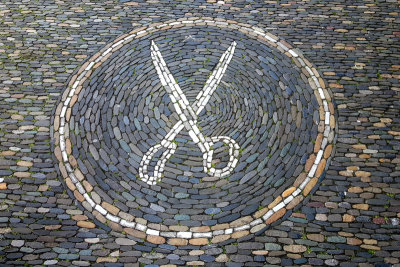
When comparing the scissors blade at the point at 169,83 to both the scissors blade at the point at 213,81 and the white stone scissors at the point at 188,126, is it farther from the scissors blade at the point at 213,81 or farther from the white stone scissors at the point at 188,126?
the scissors blade at the point at 213,81

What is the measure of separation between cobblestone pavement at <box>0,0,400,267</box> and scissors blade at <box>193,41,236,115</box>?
35 millimetres

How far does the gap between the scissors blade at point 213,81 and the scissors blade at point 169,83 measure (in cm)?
22

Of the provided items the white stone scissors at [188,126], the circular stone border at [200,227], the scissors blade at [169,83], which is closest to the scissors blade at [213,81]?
the white stone scissors at [188,126]

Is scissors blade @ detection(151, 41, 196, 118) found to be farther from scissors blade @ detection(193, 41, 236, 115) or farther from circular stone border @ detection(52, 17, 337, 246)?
circular stone border @ detection(52, 17, 337, 246)

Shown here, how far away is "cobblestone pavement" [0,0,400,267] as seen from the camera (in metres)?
8.79

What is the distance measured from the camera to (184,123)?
10391 millimetres

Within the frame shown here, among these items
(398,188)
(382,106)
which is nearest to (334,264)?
(398,188)

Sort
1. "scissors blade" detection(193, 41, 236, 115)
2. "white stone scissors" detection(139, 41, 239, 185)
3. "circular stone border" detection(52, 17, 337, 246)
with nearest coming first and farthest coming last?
"circular stone border" detection(52, 17, 337, 246) < "white stone scissors" detection(139, 41, 239, 185) < "scissors blade" detection(193, 41, 236, 115)

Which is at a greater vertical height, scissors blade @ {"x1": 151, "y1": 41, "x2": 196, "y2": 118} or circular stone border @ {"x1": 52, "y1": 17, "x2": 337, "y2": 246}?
scissors blade @ {"x1": 151, "y1": 41, "x2": 196, "y2": 118}

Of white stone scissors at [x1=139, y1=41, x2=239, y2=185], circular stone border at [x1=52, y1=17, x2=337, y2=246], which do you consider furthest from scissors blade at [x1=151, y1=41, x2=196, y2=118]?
circular stone border at [x1=52, y1=17, x2=337, y2=246]

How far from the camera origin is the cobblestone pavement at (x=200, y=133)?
879 cm

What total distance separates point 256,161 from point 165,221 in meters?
2.17

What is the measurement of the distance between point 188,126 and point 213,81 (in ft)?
4.38

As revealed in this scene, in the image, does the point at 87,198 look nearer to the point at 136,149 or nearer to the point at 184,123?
the point at 136,149
